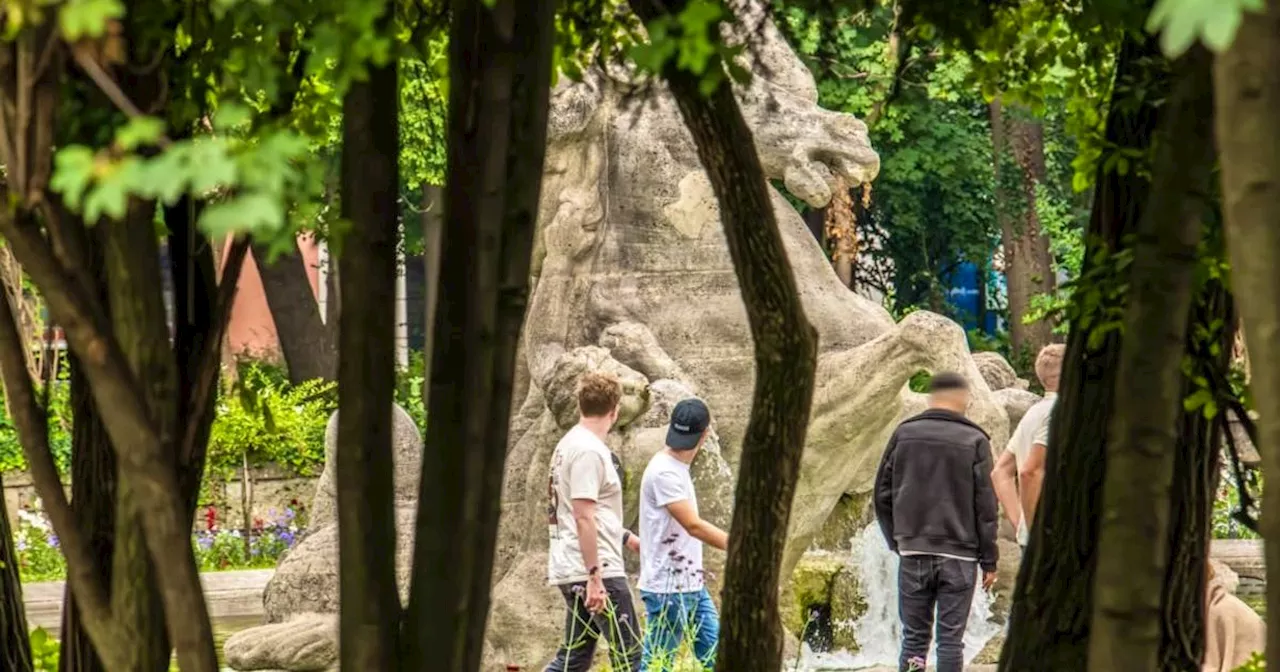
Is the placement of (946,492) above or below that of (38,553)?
above

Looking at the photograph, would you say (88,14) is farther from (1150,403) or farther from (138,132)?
(1150,403)

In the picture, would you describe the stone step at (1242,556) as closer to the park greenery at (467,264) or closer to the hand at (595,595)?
the hand at (595,595)

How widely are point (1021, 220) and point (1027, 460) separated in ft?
73.3

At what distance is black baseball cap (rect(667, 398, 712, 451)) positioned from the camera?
10.1 meters

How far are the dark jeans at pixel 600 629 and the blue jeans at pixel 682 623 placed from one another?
0.09 meters

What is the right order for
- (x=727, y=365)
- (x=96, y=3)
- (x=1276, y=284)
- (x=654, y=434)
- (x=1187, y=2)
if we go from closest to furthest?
(x=1187, y=2), (x=96, y=3), (x=1276, y=284), (x=654, y=434), (x=727, y=365)

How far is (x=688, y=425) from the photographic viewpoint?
10.1 m

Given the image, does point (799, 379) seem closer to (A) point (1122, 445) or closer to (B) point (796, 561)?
(A) point (1122, 445)

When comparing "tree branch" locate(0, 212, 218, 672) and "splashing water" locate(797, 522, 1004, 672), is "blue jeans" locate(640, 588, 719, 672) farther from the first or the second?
"tree branch" locate(0, 212, 218, 672)

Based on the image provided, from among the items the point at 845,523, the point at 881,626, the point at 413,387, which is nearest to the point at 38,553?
the point at 845,523

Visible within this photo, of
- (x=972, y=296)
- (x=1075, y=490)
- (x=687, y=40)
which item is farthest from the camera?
(x=972, y=296)

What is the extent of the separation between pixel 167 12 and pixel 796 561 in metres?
8.64

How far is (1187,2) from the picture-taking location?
238 cm

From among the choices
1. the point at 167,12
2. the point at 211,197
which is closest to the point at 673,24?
the point at 167,12
